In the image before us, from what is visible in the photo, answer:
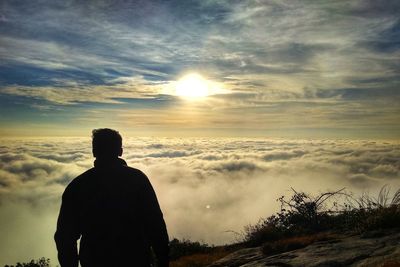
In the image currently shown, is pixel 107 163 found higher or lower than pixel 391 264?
higher

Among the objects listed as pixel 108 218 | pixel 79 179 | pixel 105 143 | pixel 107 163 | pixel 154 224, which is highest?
pixel 105 143

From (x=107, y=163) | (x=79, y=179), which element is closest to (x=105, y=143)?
(x=107, y=163)

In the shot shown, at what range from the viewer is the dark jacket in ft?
12.7

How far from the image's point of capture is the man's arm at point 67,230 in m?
3.89

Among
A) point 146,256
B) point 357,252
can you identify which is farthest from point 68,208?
point 357,252

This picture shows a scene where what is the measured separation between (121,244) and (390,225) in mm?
6243

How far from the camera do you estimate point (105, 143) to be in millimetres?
3977

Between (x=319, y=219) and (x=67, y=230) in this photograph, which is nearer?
(x=67, y=230)

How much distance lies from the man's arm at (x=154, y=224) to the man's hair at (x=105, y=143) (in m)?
0.45

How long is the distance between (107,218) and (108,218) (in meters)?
0.01

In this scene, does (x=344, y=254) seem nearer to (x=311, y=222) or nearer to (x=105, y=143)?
(x=105, y=143)

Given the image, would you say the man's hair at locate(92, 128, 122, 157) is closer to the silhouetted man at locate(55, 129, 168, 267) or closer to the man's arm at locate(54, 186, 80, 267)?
the silhouetted man at locate(55, 129, 168, 267)

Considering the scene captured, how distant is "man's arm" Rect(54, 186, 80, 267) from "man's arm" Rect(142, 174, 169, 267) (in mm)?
728

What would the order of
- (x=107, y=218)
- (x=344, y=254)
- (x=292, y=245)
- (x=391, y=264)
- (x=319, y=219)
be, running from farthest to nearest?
(x=319, y=219) < (x=292, y=245) < (x=344, y=254) < (x=391, y=264) < (x=107, y=218)
